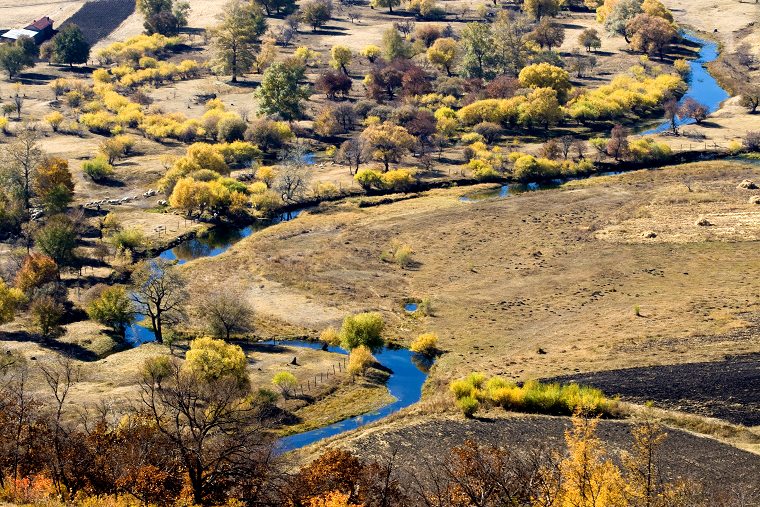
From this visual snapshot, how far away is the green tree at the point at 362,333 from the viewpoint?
268 feet

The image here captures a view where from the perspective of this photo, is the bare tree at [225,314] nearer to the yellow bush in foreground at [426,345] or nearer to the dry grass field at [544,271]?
the dry grass field at [544,271]

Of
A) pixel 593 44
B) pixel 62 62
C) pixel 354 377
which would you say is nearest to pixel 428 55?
pixel 593 44

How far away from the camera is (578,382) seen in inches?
2827

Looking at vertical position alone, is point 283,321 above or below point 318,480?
below

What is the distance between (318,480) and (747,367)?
39.5 m

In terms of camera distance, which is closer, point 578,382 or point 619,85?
point 578,382

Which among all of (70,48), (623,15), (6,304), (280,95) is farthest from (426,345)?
(623,15)

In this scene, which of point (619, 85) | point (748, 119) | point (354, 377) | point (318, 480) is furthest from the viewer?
point (619, 85)

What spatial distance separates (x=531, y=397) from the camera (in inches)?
2719

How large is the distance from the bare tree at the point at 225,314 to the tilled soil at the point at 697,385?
30.2 meters

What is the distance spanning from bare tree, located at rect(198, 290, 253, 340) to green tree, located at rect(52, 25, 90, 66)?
396ft

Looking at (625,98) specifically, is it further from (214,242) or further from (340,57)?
(214,242)

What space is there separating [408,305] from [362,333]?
461 inches

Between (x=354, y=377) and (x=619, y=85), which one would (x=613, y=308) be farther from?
(x=619, y=85)
